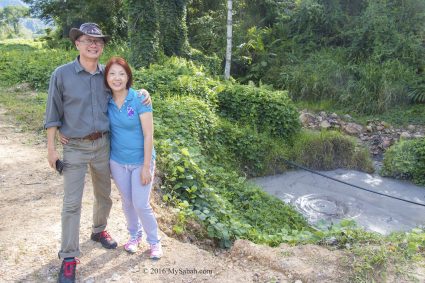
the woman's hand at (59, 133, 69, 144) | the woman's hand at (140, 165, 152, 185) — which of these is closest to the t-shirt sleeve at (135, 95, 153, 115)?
the woman's hand at (140, 165, 152, 185)

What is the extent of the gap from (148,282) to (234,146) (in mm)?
5514

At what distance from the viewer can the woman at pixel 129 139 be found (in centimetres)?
296

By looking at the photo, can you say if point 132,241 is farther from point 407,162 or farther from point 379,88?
point 379,88

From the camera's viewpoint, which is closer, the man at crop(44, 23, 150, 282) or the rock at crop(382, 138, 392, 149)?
the man at crop(44, 23, 150, 282)

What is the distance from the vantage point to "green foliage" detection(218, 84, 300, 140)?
9281 mm

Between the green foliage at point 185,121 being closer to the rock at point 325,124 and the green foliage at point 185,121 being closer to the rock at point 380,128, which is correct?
the rock at point 325,124

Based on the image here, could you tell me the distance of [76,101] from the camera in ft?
9.52

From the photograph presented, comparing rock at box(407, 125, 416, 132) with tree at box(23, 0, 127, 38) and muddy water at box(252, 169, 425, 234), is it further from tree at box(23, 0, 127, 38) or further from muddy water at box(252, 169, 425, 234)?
tree at box(23, 0, 127, 38)

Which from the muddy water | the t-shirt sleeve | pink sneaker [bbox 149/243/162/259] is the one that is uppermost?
the t-shirt sleeve

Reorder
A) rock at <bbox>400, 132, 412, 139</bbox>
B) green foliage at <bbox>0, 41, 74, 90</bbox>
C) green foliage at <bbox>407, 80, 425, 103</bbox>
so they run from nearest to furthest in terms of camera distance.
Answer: green foliage at <bbox>0, 41, 74, 90</bbox> < rock at <bbox>400, 132, 412, 139</bbox> < green foliage at <bbox>407, 80, 425, 103</bbox>

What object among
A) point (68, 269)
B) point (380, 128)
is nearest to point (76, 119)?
point (68, 269)

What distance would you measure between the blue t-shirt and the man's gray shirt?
0.08 meters

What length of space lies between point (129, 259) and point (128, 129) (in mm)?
1123

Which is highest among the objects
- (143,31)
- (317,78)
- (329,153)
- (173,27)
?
(173,27)
